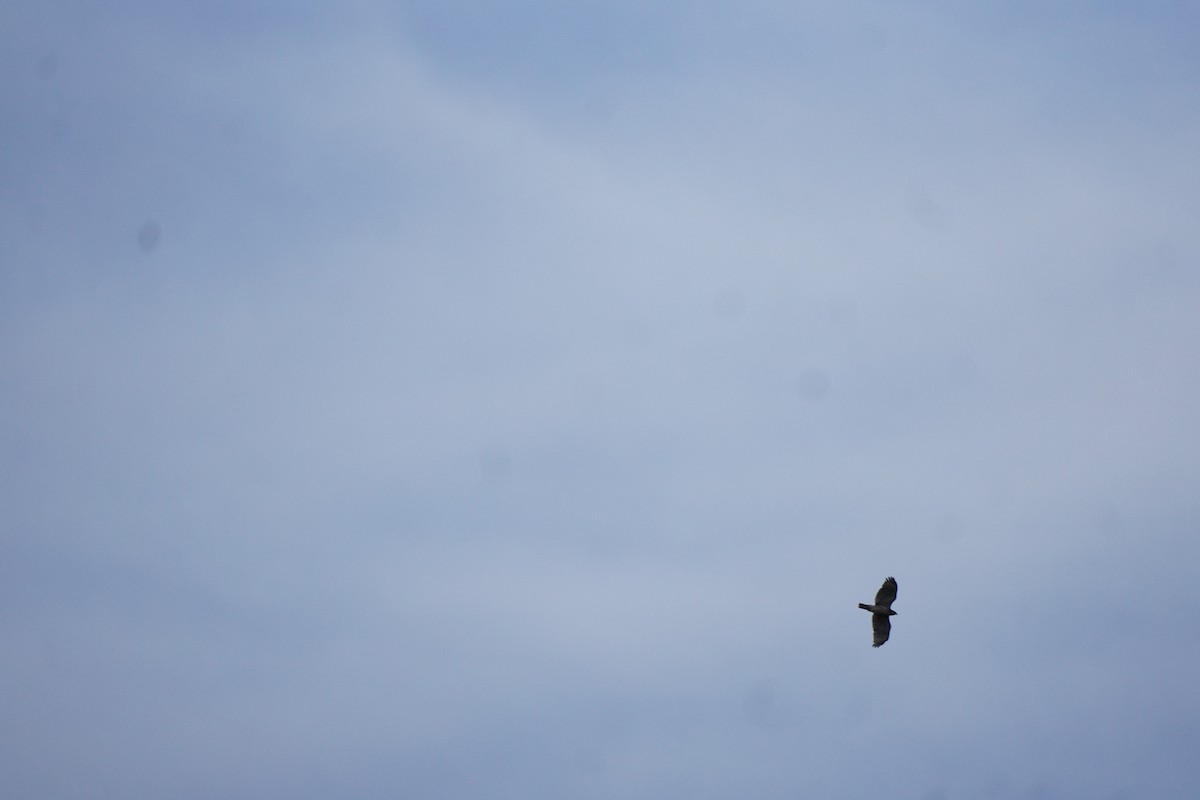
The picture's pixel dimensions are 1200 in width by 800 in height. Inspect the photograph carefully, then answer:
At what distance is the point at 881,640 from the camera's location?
6619 centimetres

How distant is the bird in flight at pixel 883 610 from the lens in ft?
218

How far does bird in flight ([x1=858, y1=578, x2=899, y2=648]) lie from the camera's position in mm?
66438

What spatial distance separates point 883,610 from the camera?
66.6 m
